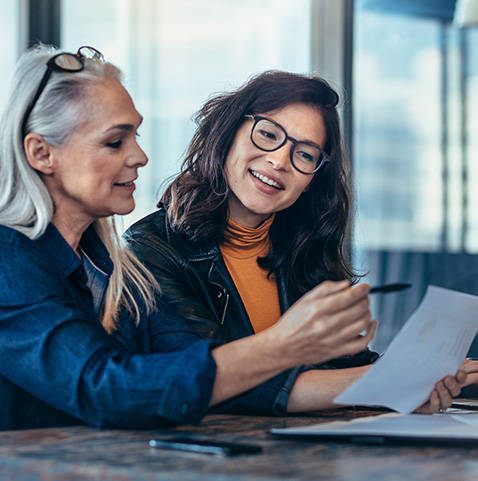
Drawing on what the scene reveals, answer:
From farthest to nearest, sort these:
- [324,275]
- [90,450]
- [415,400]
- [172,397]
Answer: [324,275] < [415,400] < [172,397] < [90,450]

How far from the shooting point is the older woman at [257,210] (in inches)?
69.6

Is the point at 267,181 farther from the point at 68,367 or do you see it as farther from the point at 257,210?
the point at 68,367

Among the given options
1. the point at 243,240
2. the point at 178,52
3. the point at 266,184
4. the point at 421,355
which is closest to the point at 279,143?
the point at 266,184

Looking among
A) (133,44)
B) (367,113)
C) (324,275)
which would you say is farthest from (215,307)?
(367,113)

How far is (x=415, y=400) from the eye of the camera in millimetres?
1290

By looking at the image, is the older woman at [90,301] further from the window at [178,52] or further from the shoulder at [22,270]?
the window at [178,52]

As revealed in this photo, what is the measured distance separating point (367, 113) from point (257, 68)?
62cm

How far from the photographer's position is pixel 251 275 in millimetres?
1901

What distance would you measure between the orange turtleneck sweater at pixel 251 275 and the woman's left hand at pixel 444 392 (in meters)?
0.58

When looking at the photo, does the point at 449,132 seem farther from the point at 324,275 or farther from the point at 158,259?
the point at 158,259

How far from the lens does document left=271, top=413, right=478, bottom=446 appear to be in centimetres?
101

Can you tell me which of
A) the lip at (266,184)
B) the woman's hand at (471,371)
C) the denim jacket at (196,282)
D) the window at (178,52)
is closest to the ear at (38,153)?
the denim jacket at (196,282)

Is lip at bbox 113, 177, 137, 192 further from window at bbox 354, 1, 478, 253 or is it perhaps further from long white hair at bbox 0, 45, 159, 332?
window at bbox 354, 1, 478, 253

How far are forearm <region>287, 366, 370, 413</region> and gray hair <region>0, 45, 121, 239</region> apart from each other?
0.56 meters
